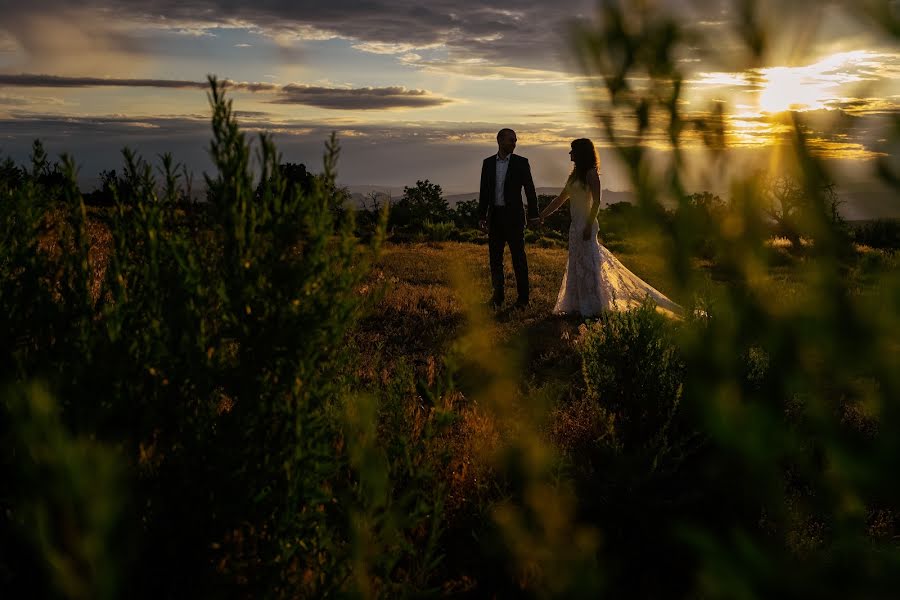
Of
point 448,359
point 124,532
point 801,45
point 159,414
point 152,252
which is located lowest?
point 124,532

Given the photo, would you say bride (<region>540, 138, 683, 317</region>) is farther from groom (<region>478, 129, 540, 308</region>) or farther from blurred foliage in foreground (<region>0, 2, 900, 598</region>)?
blurred foliage in foreground (<region>0, 2, 900, 598</region>)

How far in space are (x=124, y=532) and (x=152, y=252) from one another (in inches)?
43.8

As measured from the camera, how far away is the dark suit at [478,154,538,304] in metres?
11.1

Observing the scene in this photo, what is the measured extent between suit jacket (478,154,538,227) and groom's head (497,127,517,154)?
15cm

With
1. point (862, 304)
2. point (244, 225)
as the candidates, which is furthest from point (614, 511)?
point (862, 304)

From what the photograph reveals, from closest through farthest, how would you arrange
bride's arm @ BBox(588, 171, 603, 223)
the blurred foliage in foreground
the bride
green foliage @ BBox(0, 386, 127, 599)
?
the blurred foliage in foreground → green foliage @ BBox(0, 386, 127, 599) → bride's arm @ BBox(588, 171, 603, 223) → the bride

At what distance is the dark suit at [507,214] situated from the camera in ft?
36.5

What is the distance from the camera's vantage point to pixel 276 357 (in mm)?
2877

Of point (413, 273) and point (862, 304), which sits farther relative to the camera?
point (413, 273)

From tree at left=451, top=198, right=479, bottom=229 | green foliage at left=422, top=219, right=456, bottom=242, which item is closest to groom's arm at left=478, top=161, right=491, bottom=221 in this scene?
green foliage at left=422, top=219, right=456, bottom=242

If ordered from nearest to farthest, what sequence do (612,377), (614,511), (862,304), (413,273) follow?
(862,304) → (614,511) → (612,377) → (413,273)

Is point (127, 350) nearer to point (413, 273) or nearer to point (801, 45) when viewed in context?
point (801, 45)

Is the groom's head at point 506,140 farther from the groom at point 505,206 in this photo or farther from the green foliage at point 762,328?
the green foliage at point 762,328

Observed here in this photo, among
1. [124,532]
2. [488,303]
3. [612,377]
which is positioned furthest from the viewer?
[488,303]
